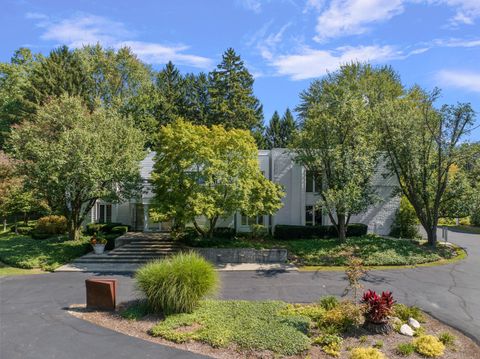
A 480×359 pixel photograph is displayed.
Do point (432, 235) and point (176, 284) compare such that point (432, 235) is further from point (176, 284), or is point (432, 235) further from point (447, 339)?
point (176, 284)

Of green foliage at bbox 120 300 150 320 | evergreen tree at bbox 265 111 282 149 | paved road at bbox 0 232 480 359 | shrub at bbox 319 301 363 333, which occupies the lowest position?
paved road at bbox 0 232 480 359

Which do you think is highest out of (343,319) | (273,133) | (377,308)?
(273,133)

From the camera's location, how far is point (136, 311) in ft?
34.0

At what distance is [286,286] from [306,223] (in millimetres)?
11083

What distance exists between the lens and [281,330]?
882 cm

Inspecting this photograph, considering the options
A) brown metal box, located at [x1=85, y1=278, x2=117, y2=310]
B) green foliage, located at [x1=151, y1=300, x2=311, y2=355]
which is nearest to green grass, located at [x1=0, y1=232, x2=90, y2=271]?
brown metal box, located at [x1=85, y1=278, x2=117, y2=310]

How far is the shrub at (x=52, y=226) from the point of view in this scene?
2539cm

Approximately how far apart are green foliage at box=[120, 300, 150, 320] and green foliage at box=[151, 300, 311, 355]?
0.92 m

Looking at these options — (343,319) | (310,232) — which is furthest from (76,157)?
(343,319)

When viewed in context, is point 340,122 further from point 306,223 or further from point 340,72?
point 340,72

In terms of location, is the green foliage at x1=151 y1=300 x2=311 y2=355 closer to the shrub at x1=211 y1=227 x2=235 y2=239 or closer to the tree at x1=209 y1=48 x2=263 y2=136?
the shrub at x1=211 y1=227 x2=235 y2=239

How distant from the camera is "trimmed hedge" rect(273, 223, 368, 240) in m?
22.4

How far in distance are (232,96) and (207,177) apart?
27.5 meters

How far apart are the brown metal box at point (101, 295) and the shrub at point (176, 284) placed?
1.09 meters
